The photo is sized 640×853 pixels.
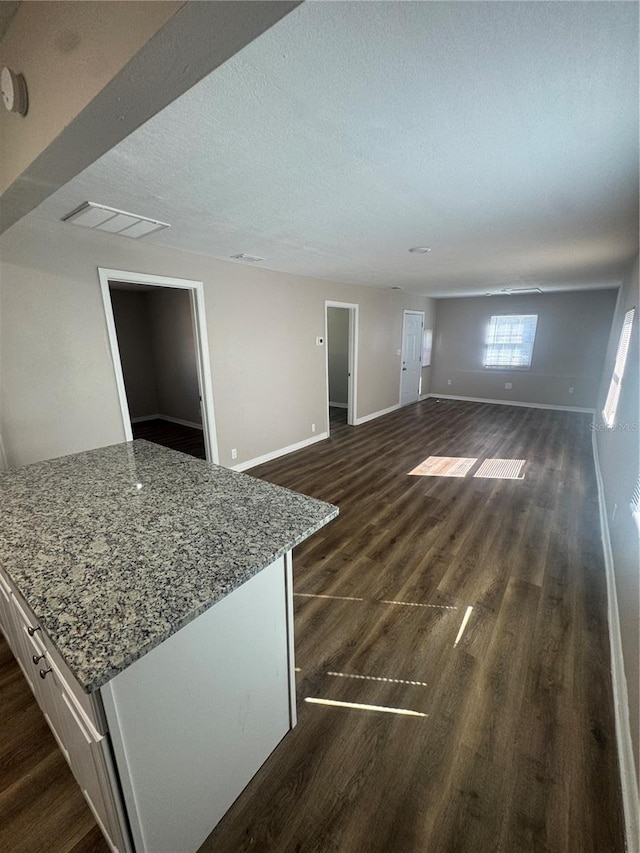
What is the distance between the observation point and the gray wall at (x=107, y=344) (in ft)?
7.48

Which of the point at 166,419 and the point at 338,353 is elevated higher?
the point at 338,353

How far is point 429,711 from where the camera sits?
148 cm

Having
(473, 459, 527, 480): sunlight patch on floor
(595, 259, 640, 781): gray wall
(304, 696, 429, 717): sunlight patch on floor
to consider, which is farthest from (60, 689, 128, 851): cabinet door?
(473, 459, 527, 480): sunlight patch on floor

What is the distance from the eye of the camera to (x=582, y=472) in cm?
400

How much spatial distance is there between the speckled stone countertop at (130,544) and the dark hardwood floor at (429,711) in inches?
37.7

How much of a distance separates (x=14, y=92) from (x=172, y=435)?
4.78 meters

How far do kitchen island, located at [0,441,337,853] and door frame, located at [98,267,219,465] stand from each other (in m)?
1.52

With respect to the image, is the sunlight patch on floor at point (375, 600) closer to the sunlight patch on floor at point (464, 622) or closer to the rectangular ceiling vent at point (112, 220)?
the sunlight patch on floor at point (464, 622)

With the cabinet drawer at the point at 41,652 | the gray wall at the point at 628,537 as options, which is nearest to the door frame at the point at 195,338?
the cabinet drawer at the point at 41,652

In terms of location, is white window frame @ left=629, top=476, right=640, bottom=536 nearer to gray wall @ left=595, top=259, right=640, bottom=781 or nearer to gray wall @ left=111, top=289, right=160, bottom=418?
gray wall @ left=595, top=259, right=640, bottom=781

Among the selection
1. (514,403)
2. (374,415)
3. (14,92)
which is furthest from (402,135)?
(514,403)

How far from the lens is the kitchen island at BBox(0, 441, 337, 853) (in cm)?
79

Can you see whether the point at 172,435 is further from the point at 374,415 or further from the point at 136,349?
the point at 374,415

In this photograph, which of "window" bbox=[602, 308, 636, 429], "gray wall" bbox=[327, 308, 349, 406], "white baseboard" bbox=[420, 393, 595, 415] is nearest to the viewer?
"window" bbox=[602, 308, 636, 429]
